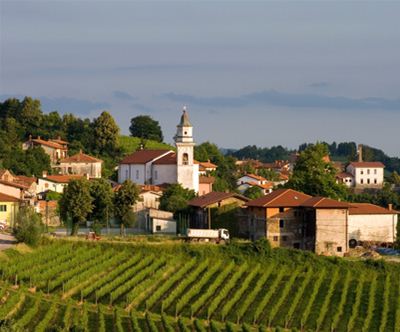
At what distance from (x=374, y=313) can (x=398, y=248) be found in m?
13.3

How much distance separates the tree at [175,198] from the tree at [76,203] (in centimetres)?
638

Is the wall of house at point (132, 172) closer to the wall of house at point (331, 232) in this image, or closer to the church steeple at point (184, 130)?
the church steeple at point (184, 130)

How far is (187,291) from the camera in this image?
4684 cm

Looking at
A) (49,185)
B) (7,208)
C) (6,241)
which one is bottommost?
(6,241)

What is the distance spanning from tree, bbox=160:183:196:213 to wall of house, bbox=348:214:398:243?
9.14 m

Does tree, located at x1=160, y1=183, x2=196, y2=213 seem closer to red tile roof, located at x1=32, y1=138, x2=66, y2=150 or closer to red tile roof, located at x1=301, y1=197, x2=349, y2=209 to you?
red tile roof, located at x1=301, y1=197, x2=349, y2=209

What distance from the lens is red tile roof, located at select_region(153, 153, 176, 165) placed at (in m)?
77.4

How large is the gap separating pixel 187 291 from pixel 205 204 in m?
14.9

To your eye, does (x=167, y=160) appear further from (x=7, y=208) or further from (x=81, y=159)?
(x=7, y=208)

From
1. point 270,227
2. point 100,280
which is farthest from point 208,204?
point 100,280

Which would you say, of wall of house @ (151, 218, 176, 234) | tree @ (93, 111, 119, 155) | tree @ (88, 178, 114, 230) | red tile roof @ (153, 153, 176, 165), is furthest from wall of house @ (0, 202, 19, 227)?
tree @ (93, 111, 119, 155)

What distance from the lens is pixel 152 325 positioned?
135 feet

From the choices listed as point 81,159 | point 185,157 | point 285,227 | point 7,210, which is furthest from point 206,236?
point 81,159

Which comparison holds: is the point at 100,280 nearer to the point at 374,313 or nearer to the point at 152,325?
the point at 152,325
